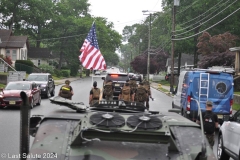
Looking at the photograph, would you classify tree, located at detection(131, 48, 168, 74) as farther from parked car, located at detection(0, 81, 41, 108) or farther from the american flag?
parked car, located at detection(0, 81, 41, 108)

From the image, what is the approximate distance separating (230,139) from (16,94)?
1390 centimetres

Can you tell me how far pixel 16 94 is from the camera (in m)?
21.2

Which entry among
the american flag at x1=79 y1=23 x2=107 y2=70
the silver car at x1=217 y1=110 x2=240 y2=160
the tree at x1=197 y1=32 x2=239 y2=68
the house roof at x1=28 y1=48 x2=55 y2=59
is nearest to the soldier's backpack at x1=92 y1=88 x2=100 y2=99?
the silver car at x1=217 y1=110 x2=240 y2=160

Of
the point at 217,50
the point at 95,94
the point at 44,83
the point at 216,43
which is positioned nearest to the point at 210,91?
the point at 95,94

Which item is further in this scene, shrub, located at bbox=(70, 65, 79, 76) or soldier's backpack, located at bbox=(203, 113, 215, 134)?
shrub, located at bbox=(70, 65, 79, 76)

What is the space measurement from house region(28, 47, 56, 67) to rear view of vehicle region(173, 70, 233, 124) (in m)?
72.3

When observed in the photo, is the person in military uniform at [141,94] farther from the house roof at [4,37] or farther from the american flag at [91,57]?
the house roof at [4,37]

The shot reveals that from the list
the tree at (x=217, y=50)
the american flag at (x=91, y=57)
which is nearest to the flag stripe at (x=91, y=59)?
the american flag at (x=91, y=57)

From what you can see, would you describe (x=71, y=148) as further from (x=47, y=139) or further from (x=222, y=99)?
(x=222, y=99)

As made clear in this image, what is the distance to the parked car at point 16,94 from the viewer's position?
21.0m

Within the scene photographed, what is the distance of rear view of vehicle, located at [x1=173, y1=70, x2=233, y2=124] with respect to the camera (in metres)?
15.8

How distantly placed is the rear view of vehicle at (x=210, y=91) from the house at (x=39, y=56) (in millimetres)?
72343

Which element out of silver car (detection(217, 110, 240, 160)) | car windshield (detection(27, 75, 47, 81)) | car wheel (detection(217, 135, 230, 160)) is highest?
car windshield (detection(27, 75, 47, 81))

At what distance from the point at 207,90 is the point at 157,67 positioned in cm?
6390
